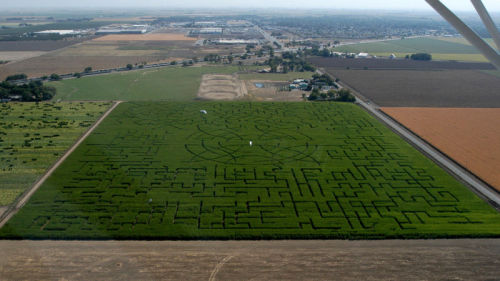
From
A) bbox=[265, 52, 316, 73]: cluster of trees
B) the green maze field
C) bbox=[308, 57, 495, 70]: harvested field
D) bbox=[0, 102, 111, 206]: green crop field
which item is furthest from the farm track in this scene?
bbox=[308, 57, 495, 70]: harvested field

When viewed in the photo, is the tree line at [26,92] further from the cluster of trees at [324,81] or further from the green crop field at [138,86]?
the cluster of trees at [324,81]

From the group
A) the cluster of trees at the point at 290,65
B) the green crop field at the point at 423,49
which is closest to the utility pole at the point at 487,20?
the cluster of trees at the point at 290,65

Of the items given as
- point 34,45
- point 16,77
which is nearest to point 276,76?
point 16,77

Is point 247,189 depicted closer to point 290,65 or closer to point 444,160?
point 444,160

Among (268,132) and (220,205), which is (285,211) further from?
(268,132)

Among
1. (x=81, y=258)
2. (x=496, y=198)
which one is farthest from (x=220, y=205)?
(x=496, y=198)

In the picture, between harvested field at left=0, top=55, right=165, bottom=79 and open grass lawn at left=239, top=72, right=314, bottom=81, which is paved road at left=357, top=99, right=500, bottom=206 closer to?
open grass lawn at left=239, top=72, right=314, bottom=81

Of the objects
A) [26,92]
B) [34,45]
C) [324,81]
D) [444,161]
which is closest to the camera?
[444,161]
